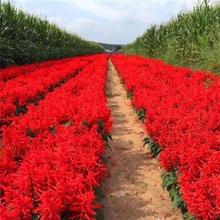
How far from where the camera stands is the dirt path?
5184 mm

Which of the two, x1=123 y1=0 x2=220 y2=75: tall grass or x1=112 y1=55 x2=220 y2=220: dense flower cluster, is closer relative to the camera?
x1=112 y1=55 x2=220 y2=220: dense flower cluster

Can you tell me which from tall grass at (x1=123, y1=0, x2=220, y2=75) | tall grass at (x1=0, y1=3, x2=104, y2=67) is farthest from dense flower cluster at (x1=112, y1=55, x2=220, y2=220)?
tall grass at (x1=0, y1=3, x2=104, y2=67)

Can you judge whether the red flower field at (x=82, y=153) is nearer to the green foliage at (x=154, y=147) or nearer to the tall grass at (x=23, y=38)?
the green foliage at (x=154, y=147)

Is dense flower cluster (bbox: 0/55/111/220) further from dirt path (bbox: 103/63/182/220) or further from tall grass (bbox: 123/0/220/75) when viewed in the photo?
tall grass (bbox: 123/0/220/75)

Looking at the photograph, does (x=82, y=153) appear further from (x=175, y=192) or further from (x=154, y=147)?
(x=154, y=147)

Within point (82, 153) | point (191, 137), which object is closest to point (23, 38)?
point (191, 137)

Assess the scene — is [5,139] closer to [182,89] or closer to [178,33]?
[182,89]

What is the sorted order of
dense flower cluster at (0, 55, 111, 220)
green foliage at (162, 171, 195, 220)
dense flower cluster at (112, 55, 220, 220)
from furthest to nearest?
green foliage at (162, 171, 195, 220) < dense flower cluster at (112, 55, 220, 220) < dense flower cluster at (0, 55, 111, 220)

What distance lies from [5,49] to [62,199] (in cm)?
1619

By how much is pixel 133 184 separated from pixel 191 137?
1.01 meters

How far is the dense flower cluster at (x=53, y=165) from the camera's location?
385 centimetres

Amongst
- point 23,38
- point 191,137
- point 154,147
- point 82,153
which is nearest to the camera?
point 82,153

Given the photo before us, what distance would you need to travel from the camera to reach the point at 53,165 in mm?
4762

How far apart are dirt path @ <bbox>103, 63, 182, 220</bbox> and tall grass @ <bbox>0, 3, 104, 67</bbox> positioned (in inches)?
467
